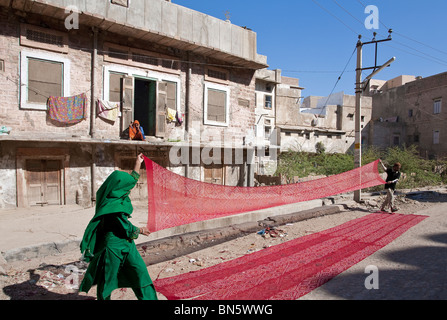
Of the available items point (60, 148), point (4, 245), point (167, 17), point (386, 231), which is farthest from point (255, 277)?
point (167, 17)

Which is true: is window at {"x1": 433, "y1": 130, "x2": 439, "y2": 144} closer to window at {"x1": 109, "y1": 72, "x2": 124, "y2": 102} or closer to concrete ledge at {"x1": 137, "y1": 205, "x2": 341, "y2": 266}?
concrete ledge at {"x1": 137, "y1": 205, "x2": 341, "y2": 266}

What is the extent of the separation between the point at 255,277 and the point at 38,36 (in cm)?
837

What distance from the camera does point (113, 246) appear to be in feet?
8.79

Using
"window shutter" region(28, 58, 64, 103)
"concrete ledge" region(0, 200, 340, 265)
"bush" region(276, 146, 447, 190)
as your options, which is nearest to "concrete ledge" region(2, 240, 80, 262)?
"concrete ledge" region(0, 200, 340, 265)

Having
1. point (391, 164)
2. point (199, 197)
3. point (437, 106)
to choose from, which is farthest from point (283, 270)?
point (437, 106)

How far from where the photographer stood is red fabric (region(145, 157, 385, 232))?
197 inches

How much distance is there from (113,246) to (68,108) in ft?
23.2

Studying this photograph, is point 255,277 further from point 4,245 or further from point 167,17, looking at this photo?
point 167,17

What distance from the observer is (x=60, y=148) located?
8641 mm

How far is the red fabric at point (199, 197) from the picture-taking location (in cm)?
501

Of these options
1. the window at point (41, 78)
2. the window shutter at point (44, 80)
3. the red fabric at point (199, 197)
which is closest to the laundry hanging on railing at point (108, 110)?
the window at point (41, 78)

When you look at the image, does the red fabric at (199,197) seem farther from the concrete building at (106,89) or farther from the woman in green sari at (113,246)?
the concrete building at (106,89)

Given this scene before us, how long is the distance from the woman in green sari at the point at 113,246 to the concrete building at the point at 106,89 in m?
6.30

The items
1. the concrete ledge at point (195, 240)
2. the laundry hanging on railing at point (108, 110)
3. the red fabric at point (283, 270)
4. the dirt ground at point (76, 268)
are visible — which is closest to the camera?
the red fabric at point (283, 270)
